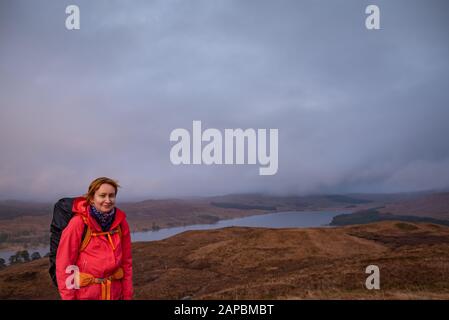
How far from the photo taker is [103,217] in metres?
4.89

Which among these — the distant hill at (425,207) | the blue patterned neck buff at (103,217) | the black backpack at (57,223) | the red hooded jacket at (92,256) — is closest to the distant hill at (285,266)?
the red hooded jacket at (92,256)

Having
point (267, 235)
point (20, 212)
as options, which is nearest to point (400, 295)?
point (267, 235)

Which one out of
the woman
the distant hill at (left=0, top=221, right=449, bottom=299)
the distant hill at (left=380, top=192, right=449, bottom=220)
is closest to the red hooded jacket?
the woman

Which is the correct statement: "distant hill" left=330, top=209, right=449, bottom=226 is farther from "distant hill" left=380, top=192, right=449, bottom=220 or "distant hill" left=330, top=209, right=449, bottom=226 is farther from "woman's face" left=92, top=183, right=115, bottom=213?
"woman's face" left=92, top=183, right=115, bottom=213

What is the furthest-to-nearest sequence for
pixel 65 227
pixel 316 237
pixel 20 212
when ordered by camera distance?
pixel 20 212 → pixel 316 237 → pixel 65 227

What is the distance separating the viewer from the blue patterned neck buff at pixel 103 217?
483cm

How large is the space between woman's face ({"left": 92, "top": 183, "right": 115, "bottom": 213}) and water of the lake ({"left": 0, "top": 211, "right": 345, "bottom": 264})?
78607 millimetres

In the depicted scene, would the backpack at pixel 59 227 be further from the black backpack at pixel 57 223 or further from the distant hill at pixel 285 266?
the distant hill at pixel 285 266

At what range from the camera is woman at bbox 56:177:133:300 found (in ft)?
14.8

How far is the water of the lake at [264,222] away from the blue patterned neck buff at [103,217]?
78.4 metres

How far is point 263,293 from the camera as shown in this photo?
11.9 meters

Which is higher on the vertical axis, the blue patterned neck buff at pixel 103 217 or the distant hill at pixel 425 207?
the blue patterned neck buff at pixel 103 217
